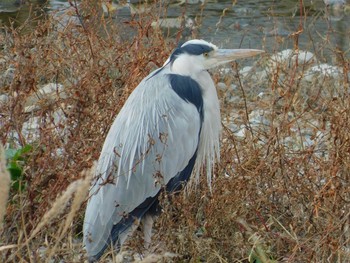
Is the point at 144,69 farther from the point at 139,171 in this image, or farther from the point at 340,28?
the point at 340,28

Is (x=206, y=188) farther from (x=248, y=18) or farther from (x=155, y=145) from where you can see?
(x=248, y=18)

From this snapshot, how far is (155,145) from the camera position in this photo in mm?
3393

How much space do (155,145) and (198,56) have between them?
0.45m

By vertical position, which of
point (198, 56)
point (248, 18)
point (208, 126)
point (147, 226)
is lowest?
point (248, 18)

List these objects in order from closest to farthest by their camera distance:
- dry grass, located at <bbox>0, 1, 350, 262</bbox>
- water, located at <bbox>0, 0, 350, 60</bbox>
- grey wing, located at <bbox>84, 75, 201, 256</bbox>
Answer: dry grass, located at <bbox>0, 1, 350, 262</bbox> → grey wing, located at <bbox>84, 75, 201, 256</bbox> → water, located at <bbox>0, 0, 350, 60</bbox>

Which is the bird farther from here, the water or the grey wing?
the water

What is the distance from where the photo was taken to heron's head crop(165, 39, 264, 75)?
11.7 feet

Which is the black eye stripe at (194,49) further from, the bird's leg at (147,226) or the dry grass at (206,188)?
the bird's leg at (147,226)

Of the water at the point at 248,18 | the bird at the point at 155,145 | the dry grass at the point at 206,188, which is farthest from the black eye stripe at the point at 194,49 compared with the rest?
the water at the point at 248,18

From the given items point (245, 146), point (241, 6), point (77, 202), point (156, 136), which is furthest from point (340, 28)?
point (77, 202)

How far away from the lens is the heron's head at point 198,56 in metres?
3.57

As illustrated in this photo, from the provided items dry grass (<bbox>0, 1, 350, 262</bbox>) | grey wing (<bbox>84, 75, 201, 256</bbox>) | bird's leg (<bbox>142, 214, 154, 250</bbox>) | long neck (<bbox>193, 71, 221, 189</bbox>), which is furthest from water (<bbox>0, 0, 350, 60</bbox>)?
bird's leg (<bbox>142, 214, 154, 250</bbox>)

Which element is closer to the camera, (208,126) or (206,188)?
(206,188)

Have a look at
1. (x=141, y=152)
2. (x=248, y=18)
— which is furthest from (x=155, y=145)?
(x=248, y=18)
